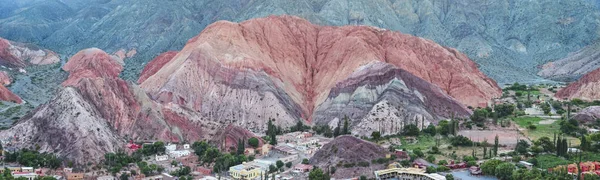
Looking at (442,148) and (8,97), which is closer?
(442,148)

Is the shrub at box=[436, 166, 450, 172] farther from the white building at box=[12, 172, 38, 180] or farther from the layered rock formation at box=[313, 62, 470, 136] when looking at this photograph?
the white building at box=[12, 172, 38, 180]

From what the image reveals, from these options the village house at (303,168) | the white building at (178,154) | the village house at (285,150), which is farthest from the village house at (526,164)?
the white building at (178,154)

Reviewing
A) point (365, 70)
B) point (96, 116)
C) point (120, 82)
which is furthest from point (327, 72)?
point (96, 116)

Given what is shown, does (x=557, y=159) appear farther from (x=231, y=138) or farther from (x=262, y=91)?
(x=262, y=91)

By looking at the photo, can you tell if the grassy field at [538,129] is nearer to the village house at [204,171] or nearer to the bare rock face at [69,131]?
the village house at [204,171]

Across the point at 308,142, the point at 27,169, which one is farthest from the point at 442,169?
the point at 27,169

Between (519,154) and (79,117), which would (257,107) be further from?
(519,154)

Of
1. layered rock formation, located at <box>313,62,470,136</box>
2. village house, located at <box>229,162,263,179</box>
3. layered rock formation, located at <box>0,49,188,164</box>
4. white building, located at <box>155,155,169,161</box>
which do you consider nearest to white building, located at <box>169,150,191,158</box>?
white building, located at <box>155,155,169,161</box>
